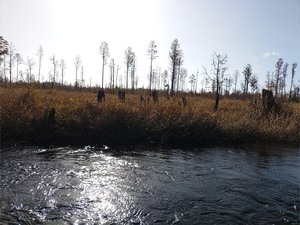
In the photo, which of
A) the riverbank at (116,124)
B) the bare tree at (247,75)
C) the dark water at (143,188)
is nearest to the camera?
the dark water at (143,188)

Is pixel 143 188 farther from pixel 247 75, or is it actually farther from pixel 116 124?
pixel 247 75

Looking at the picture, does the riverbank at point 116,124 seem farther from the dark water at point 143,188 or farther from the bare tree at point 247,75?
the bare tree at point 247,75

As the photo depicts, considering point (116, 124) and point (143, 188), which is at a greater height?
point (116, 124)

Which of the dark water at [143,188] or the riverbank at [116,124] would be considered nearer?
the dark water at [143,188]

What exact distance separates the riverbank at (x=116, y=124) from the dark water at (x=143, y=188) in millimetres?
1408

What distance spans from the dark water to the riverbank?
4.62 feet

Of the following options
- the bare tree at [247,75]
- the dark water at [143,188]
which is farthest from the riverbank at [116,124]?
the bare tree at [247,75]

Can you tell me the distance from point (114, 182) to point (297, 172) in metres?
4.52

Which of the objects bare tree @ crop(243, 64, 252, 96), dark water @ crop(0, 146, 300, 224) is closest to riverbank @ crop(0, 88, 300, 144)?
dark water @ crop(0, 146, 300, 224)

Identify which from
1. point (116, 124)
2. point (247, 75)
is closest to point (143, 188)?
point (116, 124)

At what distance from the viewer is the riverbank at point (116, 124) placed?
8906 mm

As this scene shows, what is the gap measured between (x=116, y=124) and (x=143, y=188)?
15.9ft

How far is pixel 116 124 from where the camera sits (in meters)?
9.45

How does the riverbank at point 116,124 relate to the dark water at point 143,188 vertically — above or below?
above
